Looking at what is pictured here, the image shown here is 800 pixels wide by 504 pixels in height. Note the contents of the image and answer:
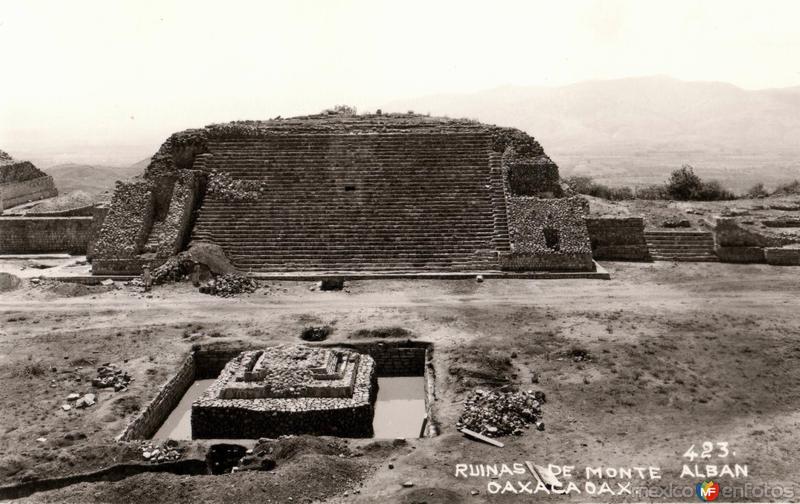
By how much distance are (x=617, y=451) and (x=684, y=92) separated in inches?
7433

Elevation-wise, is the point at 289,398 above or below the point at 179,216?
below

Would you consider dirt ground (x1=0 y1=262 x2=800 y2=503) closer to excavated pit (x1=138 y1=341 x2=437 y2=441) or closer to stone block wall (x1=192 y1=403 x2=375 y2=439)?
excavated pit (x1=138 y1=341 x2=437 y2=441)

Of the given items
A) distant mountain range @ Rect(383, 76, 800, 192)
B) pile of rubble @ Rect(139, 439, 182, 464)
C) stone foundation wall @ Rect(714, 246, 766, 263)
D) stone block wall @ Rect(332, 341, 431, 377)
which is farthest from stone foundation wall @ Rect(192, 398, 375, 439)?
distant mountain range @ Rect(383, 76, 800, 192)

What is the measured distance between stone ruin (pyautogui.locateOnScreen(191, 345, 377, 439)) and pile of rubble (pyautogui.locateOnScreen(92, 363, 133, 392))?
6.49 feet

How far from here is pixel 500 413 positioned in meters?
13.1

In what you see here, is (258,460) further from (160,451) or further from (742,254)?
(742,254)

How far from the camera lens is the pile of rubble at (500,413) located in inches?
→ 502

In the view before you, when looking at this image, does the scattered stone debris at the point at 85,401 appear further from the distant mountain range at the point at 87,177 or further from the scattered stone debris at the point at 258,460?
the distant mountain range at the point at 87,177

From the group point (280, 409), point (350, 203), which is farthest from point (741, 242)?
point (280, 409)

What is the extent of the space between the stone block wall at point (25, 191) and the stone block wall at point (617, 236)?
29861 mm

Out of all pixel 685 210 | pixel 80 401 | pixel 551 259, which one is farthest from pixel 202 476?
pixel 685 210

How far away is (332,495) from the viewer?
35.1 ft

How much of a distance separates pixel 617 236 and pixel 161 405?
18679 millimetres

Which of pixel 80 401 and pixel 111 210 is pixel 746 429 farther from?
pixel 111 210
